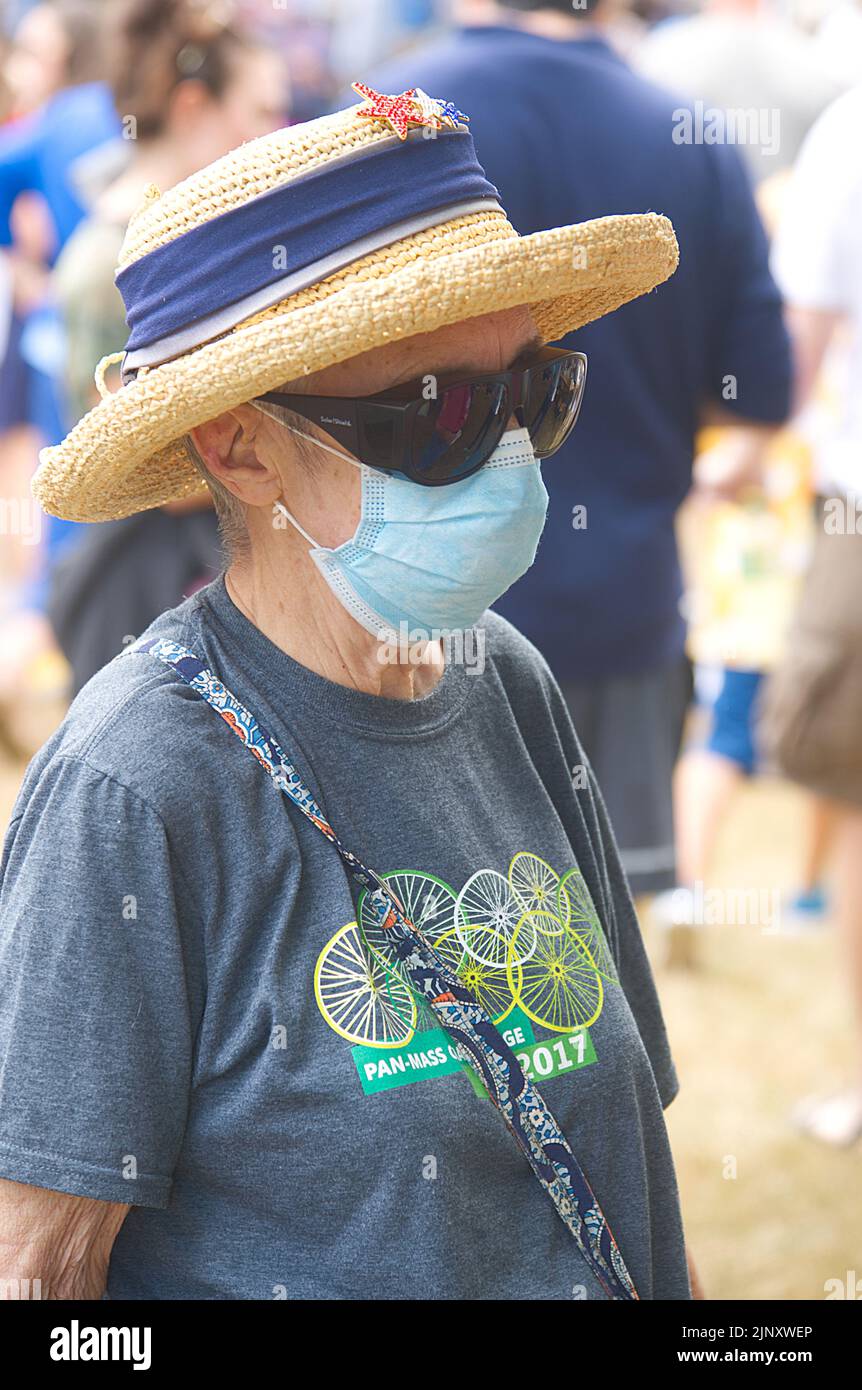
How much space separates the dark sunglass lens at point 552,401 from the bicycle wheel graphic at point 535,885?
1.34ft

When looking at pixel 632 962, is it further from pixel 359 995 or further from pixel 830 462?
pixel 830 462

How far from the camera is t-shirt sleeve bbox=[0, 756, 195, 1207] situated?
1364mm

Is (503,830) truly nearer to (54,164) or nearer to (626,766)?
(626,766)

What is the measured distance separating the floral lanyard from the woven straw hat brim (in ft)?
0.68

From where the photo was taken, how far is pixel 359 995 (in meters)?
1.47

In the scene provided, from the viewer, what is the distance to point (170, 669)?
5.00ft

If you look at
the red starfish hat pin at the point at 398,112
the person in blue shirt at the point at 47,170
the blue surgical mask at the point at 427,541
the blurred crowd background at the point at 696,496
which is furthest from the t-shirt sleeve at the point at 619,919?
the person in blue shirt at the point at 47,170

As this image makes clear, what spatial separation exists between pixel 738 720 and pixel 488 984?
11.4 feet

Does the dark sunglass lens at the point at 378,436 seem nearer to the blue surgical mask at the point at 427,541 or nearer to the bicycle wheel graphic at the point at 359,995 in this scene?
the blue surgical mask at the point at 427,541

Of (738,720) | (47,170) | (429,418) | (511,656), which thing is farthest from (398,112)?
(47,170)

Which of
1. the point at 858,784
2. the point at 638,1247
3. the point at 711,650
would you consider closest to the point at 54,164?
the point at 711,650

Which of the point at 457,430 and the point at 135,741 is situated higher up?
the point at 457,430

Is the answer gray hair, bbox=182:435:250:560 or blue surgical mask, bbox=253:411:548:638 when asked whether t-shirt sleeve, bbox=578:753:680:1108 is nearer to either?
blue surgical mask, bbox=253:411:548:638

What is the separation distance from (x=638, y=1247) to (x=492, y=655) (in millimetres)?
632
